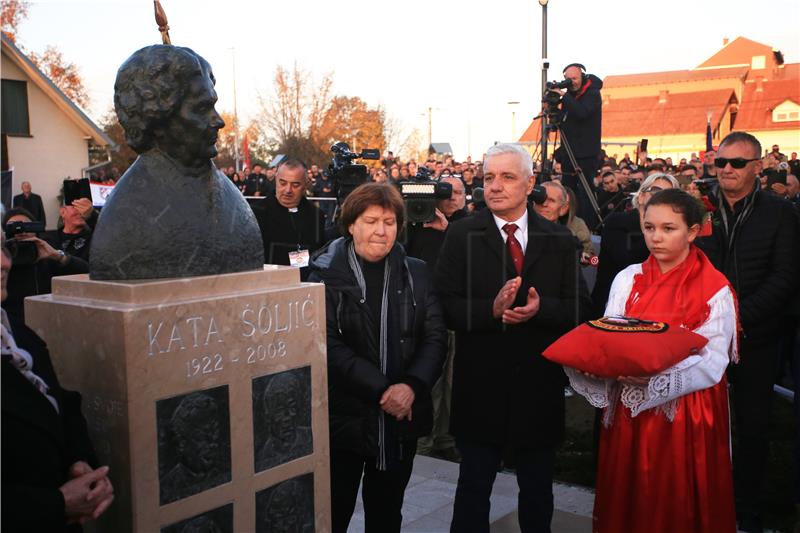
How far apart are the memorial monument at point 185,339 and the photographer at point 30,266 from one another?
Answer: 1.99 m

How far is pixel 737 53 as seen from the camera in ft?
228

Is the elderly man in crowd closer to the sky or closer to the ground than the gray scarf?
closer to the sky

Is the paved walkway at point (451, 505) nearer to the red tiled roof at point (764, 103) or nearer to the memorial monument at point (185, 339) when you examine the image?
the memorial monument at point (185, 339)

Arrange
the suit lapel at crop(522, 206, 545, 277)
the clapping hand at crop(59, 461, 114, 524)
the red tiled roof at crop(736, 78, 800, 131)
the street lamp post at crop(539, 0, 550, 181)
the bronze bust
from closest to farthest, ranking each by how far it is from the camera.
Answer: the clapping hand at crop(59, 461, 114, 524), the bronze bust, the suit lapel at crop(522, 206, 545, 277), the street lamp post at crop(539, 0, 550, 181), the red tiled roof at crop(736, 78, 800, 131)

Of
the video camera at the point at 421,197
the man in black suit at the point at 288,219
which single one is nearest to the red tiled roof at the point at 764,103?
the video camera at the point at 421,197

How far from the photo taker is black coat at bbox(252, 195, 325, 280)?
539 centimetres

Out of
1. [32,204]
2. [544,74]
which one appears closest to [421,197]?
[544,74]

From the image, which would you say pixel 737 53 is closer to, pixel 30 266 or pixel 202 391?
pixel 30 266

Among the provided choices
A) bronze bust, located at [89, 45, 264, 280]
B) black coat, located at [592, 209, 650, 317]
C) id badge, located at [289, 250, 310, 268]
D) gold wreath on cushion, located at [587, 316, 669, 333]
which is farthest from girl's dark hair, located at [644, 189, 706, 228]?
id badge, located at [289, 250, 310, 268]

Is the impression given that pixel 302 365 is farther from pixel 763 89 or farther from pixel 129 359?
pixel 763 89

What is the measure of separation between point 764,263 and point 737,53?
245ft

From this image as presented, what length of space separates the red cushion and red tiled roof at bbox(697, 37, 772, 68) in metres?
73.6

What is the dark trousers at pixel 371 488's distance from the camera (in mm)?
3371

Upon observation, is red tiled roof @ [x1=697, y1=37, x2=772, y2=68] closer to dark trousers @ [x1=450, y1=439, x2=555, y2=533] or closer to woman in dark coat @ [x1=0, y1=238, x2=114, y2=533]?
dark trousers @ [x1=450, y1=439, x2=555, y2=533]
